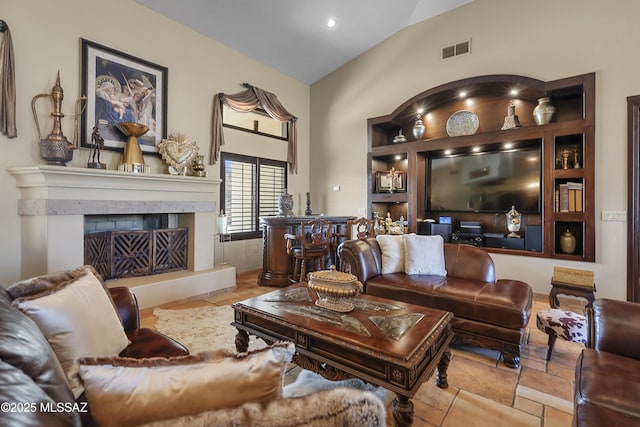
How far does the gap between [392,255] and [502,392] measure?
1509 mm

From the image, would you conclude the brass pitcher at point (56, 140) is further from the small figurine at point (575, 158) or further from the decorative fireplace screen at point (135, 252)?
the small figurine at point (575, 158)

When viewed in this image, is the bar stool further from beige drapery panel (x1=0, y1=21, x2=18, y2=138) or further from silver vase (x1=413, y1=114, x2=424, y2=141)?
beige drapery panel (x1=0, y1=21, x2=18, y2=138)

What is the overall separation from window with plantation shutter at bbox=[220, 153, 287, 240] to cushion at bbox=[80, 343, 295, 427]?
441 cm

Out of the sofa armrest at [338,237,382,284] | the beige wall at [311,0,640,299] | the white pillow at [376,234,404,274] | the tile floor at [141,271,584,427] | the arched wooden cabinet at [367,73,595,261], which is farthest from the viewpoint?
the arched wooden cabinet at [367,73,595,261]

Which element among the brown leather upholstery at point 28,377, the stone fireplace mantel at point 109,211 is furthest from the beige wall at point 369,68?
the brown leather upholstery at point 28,377

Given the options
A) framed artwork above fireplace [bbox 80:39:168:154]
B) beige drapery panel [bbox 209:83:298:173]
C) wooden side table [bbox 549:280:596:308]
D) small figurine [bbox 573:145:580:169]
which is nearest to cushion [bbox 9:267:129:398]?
framed artwork above fireplace [bbox 80:39:168:154]

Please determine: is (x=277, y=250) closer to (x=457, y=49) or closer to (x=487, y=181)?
(x=487, y=181)

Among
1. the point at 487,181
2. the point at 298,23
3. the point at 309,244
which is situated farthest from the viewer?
the point at 487,181

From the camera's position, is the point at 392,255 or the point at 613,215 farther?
the point at 613,215

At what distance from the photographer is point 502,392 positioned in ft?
6.38

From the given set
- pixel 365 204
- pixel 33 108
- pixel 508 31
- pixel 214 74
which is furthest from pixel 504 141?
pixel 33 108

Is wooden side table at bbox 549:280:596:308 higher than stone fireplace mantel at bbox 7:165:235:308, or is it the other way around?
stone fireplace mantel at bbox 7:165:235:308

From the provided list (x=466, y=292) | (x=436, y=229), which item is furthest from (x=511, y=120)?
(x=466, y=292)

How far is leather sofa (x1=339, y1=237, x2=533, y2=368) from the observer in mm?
2260
